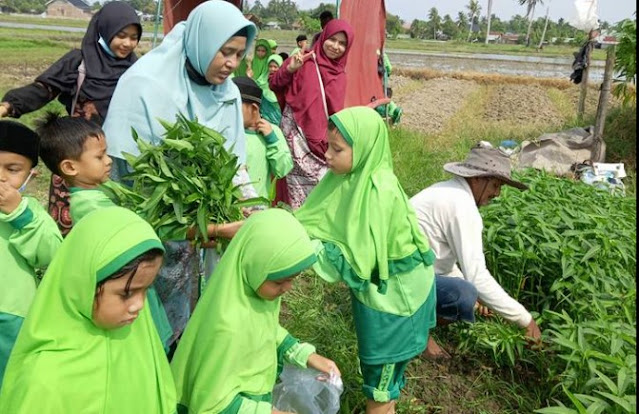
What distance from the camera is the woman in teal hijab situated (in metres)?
2.31

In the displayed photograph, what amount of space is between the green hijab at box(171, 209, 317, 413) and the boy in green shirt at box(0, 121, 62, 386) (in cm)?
63

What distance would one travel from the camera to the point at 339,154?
2430 millimetres

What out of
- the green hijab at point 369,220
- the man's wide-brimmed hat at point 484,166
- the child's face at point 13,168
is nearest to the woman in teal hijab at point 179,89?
the child's face at point 13,168

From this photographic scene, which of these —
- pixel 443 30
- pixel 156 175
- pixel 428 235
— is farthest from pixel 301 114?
pixel 443 30

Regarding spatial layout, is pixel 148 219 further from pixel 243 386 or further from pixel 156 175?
pixel 243 386

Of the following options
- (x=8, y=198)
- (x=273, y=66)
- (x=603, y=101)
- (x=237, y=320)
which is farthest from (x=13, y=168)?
(x=603, y=101)

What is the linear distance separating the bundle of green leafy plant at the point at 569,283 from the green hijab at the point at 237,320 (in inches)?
44.1

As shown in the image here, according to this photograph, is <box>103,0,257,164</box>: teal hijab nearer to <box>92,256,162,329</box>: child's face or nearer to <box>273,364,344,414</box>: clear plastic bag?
<box>92,256,162,329</box>: child's face

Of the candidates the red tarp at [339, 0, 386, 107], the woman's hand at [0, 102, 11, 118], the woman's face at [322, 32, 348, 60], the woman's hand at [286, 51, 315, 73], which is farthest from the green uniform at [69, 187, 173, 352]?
the red tarp at [339, 0, 386, 107]

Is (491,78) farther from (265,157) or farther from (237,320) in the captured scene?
(237,320)

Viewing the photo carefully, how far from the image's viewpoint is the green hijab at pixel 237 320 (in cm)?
179

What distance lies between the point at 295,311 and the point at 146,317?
1.84 m

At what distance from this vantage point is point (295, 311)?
140 inches

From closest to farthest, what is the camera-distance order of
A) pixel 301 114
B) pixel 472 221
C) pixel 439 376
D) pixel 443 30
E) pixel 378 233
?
pixel 378 233 → pixel 472 221 → pixel 439 376 → pixel 301 114 → pixel 443 30
